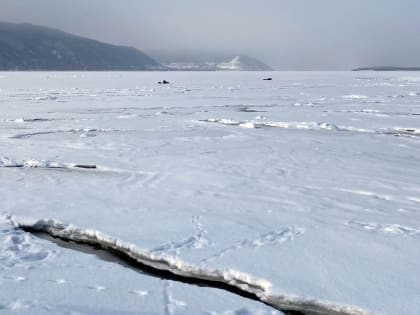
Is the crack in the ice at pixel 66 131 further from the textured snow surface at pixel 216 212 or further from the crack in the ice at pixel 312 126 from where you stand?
the crack in the ice at pixel 312 126

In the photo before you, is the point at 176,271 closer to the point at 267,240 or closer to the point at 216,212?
the point at 267,240

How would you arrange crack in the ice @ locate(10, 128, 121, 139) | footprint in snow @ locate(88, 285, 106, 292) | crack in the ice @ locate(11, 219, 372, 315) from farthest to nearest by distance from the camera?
crack in the ice @ locate(10, 128, 121, 139)
footprint in snow @ locate(88, 285, 106, 292)
crack in the ice @ locate(11, 219, 372, 315)

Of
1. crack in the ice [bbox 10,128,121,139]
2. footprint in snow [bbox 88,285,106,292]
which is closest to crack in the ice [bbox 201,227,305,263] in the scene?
footprint in snow [bbox 88,285,106,292]

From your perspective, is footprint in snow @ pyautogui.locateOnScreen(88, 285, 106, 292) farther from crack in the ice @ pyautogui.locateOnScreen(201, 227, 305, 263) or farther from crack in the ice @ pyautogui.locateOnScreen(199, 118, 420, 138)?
crack in the ice @ pyautogui.locateOnScreen(199, 118, 420, 138)

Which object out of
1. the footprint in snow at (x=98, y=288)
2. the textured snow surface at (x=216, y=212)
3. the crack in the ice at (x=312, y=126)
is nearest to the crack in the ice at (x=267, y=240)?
the textured snow surface at (x=216, y=212)

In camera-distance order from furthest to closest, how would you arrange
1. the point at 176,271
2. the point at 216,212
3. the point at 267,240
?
the point at 216,212 → the point at 267,240 → the point at 176,271

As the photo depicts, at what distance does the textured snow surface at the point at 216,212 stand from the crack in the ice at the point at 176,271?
5cm

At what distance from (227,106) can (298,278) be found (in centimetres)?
1476

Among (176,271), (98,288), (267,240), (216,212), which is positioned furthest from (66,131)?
(98,288)

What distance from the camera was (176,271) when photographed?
3.99 m

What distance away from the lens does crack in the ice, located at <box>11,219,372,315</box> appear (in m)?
3.38

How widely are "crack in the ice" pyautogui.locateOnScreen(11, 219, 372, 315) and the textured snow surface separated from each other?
2.0 inches

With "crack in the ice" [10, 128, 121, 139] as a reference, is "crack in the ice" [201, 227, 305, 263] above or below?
above

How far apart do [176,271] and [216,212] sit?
149 cm
